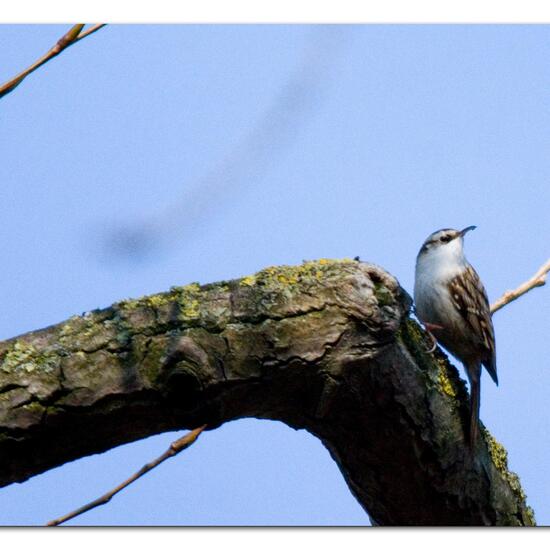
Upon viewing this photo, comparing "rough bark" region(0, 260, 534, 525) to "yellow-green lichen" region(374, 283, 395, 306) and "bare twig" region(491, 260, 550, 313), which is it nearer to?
"yellow-green lichen" region(374, 283, 395, 306)

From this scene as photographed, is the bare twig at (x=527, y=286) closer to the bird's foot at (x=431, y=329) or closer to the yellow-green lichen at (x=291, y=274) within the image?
the bird's foot at (x=431, y=329)

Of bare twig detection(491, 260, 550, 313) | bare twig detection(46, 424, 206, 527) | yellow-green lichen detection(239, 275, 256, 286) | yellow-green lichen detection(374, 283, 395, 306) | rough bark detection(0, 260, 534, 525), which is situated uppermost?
bare twig detection(491, 260, 550, 313)

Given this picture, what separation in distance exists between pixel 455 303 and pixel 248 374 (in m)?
1.46

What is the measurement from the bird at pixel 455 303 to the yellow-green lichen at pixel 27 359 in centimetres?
138

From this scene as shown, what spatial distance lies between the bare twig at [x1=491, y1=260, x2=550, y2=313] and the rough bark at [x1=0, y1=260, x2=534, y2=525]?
39cm

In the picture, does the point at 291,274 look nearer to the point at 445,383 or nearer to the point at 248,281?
the point at 248,281

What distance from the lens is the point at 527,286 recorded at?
6.79 feet

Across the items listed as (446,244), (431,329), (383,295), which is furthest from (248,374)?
(446,244)

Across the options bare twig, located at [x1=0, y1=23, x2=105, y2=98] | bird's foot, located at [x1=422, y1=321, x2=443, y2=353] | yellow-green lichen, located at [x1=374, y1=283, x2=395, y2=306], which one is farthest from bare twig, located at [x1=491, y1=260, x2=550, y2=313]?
bare twig, located at [x1=0, y1=23, x2=105, y2=98]

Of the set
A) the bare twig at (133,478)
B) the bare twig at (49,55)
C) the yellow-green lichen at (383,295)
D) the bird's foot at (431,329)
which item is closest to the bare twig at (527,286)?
the bird's foot at (431,329)

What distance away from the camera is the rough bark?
1.47 m

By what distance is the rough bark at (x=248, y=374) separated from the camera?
1.47 m
